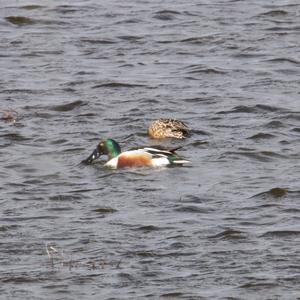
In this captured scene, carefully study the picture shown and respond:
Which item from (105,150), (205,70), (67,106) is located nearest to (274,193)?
(105,150)

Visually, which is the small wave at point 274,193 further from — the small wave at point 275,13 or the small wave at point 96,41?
the small wave at point 275,13

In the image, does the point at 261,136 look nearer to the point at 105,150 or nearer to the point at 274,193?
the point at 105,150

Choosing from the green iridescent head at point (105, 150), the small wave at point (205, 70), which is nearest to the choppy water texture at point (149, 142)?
the small wave at point (205, 70)

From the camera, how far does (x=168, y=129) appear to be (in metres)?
14.4

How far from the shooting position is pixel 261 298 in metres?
9.30

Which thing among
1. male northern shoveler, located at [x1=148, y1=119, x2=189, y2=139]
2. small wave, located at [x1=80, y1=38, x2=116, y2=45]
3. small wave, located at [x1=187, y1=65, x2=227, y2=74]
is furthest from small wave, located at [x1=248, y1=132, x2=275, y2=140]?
small wave, located at [x1=80, y1=38, x2=116, y2=45]

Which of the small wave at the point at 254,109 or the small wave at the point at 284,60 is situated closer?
the small wave at the point at 254,109

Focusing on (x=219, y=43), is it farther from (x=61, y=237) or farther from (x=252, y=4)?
(x=61, y=237)

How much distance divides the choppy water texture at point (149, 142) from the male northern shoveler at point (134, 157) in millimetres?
158

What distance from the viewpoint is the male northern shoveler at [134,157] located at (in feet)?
44.3

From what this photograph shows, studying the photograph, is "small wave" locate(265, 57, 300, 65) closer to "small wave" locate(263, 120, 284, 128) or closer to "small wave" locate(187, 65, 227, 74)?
"small wave" locate(187, 65, 227, 74)

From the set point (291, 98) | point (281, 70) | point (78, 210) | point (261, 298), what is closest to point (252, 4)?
point (281, 70)

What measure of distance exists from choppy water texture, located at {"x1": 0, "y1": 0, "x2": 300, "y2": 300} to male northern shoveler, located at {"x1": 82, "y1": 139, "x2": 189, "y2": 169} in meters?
0.16

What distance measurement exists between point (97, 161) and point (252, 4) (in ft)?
26.5
